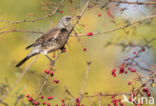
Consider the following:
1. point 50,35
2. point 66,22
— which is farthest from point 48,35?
point 66,22

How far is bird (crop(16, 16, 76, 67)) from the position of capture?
360cm

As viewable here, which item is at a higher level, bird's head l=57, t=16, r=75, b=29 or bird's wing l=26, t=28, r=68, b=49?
bird's head l=57, t=16, r=75, b=29

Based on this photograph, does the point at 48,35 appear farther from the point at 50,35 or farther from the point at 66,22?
the point at 66,22

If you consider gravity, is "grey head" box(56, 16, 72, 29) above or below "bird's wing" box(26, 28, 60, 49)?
above

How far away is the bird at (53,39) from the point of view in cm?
360

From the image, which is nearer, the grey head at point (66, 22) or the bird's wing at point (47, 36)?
the grey head at point (66, 22)

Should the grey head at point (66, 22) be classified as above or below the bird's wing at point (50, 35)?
above

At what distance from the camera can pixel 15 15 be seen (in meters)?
8.98

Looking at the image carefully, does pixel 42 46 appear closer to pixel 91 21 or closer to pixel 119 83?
pixel 119 83

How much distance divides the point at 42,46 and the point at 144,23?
3.79 feet

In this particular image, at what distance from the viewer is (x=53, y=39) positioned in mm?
3729

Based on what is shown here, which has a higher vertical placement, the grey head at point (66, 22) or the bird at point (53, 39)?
the grey head at point (66, 22)

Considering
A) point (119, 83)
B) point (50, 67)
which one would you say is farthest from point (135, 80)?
point (119, 83)

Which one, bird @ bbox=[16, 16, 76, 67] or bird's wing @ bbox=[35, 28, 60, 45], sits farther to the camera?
bird's wing @ bbox=[35, 28, 60, 45]
